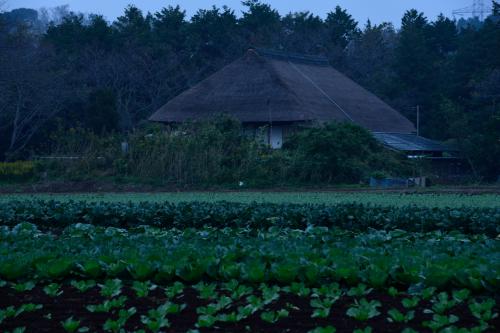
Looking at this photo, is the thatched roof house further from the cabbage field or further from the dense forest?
the cabbage field

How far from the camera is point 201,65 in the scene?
41.8 metres

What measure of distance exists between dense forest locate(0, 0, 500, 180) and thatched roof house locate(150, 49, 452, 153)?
326 cm

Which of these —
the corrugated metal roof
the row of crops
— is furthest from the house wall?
the row of crops

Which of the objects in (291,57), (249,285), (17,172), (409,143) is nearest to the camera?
(249,285)

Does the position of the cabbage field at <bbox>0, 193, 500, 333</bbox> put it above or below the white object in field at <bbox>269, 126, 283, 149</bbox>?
below

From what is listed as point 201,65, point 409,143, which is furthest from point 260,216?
point 201,65

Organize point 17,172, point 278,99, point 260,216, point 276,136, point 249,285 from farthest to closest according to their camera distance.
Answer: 1. point 276,136
2. point 278,99
3. point 17,172
4. point 260,216
5. point 249,285

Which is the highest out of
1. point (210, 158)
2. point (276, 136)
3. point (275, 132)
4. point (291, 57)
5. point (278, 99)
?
point (291, 57)

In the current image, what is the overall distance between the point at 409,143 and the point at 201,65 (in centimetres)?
1434

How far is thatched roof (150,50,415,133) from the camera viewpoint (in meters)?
30.6

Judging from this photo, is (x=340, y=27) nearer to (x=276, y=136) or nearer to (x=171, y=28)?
(x=171, y=28)

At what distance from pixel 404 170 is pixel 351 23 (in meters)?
27.3

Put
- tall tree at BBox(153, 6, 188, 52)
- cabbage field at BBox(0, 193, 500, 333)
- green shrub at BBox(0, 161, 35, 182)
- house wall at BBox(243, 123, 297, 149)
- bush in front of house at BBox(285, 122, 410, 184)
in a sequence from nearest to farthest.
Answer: cabbage field at BBox(0, 193, 500, 333), bush in front of house at BBox(285, 122, 410, 184), green shrub at BBox(0, 161, 35, 182), house wall at BBox(243, 123, 297, 149), tall tree at BBox(153, 6, 188, 52)

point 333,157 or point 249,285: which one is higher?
point 333,157
